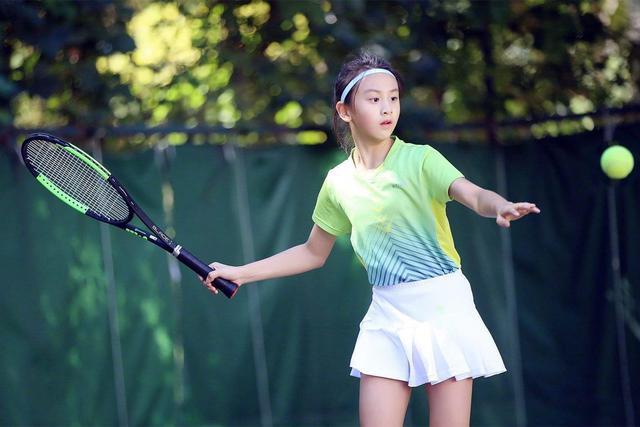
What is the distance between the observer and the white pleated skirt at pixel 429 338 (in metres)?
3.56

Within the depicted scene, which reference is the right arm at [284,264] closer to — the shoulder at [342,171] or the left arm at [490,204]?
the shoulder at [342,171]

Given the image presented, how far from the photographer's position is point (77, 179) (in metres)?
4.41

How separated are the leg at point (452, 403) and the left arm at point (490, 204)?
0.62 m

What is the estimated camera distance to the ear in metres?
3.84

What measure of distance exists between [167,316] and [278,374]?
733 mm

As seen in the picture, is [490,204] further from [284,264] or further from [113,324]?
[113,324]

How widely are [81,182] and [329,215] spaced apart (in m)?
1.13

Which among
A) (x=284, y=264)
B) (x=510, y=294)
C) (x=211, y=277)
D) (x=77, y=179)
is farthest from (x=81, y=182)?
(x=510, y=294)

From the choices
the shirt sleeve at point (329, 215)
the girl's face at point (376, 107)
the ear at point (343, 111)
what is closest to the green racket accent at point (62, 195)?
the shirt sleeve at point (329, 215)

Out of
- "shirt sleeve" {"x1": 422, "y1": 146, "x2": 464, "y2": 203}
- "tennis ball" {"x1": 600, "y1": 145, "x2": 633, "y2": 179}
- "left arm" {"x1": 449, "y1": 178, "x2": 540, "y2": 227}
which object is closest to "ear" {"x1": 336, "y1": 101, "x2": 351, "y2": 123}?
"shirt sleeve" {"x1": 422, "y1": 146, "x2": 464, "y2": 203}

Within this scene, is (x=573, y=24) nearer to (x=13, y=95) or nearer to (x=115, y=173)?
(x=115, y=173)

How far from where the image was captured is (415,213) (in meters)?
3.65

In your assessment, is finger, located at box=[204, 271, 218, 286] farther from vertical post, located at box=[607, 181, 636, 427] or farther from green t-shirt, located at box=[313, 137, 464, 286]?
vertical post, located at box=[607, 181, 636, 427]

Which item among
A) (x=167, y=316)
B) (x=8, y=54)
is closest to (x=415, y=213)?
(x=167, y=316)
